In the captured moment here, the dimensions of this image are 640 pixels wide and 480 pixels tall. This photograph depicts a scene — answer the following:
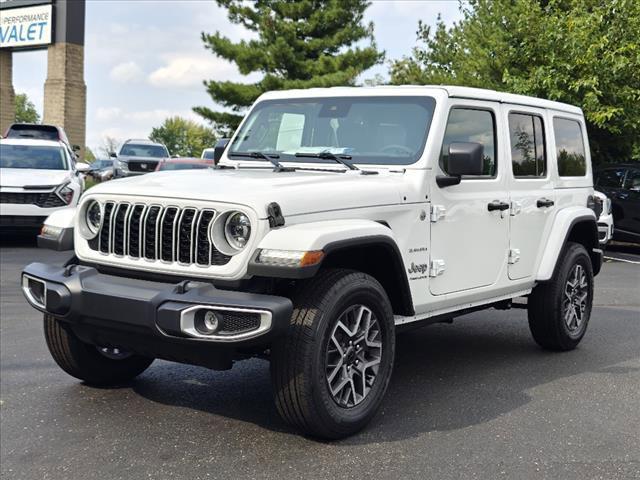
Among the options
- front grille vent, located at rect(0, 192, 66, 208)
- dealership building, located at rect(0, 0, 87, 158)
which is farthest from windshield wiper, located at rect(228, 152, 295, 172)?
dealership building, located at rect(0, 0, 87, 158)

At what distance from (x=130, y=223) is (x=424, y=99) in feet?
6.82

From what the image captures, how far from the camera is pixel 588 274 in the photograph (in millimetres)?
6781

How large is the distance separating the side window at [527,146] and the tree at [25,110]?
107 m

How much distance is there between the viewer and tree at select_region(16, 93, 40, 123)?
107662 millimetres

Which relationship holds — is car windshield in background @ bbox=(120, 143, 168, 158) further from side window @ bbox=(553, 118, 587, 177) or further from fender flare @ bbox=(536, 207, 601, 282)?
fender flare @ bbox=(536, 207, 601, 282)

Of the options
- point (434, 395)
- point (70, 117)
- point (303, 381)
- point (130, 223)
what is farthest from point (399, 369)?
point (70, 117)

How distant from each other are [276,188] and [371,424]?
1443 mm

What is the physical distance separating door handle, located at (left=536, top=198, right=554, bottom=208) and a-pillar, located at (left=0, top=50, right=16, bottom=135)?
33.4 m

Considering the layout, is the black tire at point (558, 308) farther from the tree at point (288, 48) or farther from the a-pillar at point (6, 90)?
the a-pillar at point (6, 90)

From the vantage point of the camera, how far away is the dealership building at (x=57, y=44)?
33.1 m

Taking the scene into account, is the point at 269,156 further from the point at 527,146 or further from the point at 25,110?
the point at 25,110

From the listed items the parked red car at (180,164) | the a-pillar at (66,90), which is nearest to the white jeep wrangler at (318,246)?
the parked red car at (180,164)

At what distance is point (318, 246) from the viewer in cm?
395

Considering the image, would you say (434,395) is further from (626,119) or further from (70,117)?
(70,117)
